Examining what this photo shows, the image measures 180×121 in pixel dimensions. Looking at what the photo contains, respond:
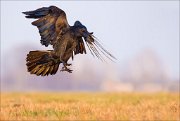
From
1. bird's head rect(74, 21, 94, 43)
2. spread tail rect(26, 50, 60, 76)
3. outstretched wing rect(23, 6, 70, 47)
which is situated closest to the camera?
bird's head rect(74, 21, 94, 43)

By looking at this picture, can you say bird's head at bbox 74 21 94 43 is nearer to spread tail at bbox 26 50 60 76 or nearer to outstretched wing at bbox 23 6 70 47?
outstretched wing at bbox 23 6 70 47

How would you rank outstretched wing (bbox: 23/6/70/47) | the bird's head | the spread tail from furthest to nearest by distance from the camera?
the spread tail < outstretched wing (bbox: 23/6/70/47) < the bird's head

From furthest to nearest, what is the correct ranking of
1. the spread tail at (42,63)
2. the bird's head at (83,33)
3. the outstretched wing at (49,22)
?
1. the spread tail at (42,63)
2. the outstretched wing at (49,22)
3. the bird's head at (83,33)

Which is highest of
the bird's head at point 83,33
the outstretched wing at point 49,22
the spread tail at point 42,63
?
the outstretched wing at point 49,22

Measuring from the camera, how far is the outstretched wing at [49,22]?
1403cm

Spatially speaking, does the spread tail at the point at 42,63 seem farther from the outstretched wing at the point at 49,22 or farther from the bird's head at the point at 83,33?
the bird's head at the point at 83,33

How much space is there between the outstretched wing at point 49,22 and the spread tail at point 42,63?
338mm

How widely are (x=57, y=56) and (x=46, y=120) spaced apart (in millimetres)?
3272

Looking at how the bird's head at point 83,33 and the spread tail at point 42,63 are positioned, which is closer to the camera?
the bird's head at point 83,33

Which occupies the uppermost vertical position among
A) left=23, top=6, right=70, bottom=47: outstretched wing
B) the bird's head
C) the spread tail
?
left=23, top=6, right=70, bottom=47: outstretched wing

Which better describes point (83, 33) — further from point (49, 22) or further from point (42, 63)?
point (42, 63)

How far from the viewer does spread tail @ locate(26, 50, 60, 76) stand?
1416 centimetres

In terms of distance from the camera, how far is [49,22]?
1428 centimetres

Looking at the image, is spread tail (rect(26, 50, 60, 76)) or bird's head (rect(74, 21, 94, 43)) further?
spread tail (rect(26, 50, 60, 76))
